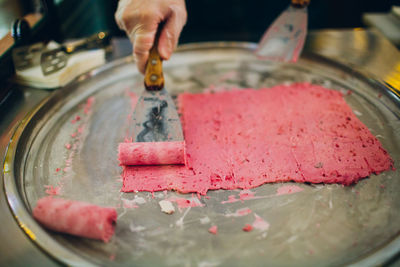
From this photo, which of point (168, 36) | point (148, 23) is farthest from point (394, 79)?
point (148, 23)

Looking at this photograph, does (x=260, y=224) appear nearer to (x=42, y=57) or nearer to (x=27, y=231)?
(x=27, y=231)

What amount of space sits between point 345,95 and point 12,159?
190 centimetres

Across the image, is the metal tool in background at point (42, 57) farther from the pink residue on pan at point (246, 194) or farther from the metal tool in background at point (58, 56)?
the pink residue on pan at point (246, 194)

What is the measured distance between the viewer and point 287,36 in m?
2.06

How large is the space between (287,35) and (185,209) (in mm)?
1385

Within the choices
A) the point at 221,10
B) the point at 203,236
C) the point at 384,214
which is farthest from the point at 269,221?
the point at 221,10

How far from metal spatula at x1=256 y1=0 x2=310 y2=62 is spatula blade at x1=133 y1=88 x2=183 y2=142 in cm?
92

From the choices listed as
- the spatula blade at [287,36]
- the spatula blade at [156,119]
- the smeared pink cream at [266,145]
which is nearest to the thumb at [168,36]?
the spatula blade at [156,119]

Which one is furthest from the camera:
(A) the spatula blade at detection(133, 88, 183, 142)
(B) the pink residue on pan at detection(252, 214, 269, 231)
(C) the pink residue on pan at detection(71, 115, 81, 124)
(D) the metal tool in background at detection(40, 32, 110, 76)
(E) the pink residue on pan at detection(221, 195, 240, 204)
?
(D) the metal tool in background at detection(40, 32, 110, 76)

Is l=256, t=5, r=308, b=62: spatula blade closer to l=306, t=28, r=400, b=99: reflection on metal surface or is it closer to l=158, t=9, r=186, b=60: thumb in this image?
l=306, t=28, r=400, b=99: reflection on metal surface

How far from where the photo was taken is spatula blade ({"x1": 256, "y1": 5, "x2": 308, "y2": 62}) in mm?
1996

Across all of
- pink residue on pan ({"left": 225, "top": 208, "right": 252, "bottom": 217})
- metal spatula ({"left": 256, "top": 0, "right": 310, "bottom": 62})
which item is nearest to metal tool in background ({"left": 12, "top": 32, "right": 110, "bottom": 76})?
metal spatula ({"left": 256, "top": 0, "right": 310, "bottom": 62})

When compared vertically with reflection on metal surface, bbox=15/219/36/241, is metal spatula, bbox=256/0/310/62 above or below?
above

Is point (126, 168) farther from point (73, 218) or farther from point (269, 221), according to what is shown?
point (269, 221)
